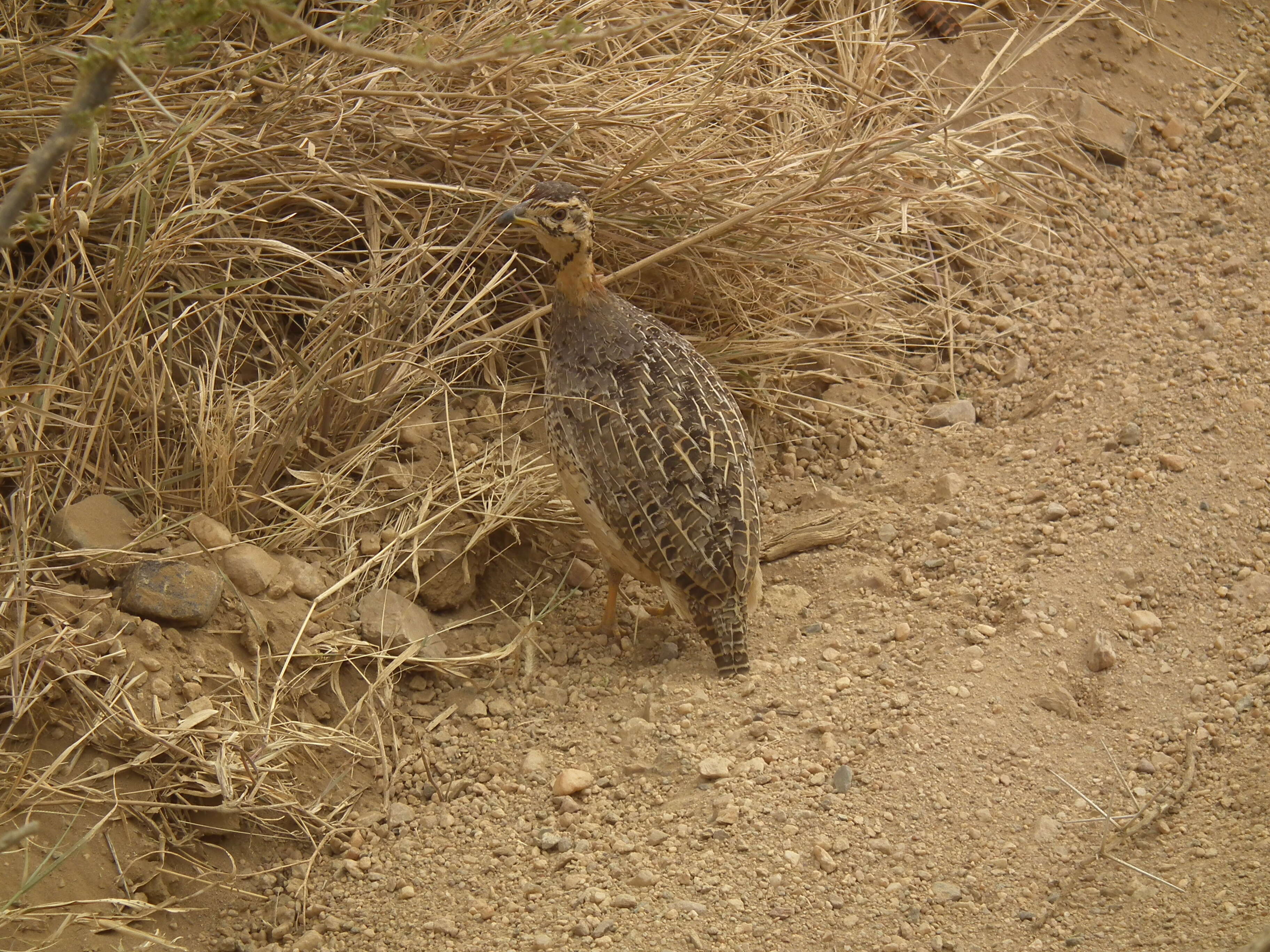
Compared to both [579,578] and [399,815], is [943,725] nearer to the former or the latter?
[579,578]

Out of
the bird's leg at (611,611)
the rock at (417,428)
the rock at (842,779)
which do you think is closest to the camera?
the rock at (842,779)

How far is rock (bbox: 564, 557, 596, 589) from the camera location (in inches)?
171

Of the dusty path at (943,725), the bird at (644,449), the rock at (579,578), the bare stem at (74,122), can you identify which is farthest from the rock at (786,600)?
the bare stem at (74,122)

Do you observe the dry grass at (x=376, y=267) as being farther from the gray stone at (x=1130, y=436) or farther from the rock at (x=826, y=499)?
the gray stone at (x=1130, y=436)

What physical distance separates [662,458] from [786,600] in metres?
0.75

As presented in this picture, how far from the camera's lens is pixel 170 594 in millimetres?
3420

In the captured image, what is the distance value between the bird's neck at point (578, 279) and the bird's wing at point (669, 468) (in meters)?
0.22

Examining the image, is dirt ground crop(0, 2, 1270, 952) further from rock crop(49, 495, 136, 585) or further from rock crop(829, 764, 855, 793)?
rock crop(49, 495, 136, 585)

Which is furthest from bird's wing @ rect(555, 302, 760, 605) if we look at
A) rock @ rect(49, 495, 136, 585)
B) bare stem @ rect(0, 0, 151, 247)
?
bare stem @ rect(0, 0, 151, 247)

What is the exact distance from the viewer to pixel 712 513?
374 centimetres

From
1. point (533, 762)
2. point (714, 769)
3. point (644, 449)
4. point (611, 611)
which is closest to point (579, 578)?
point (611, 611)

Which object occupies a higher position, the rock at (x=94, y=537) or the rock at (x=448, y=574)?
the rock at (x=94, y=537)

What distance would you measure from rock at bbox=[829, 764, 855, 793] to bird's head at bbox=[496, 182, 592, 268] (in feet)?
6.20

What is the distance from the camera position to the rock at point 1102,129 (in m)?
5.64
